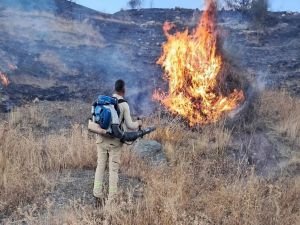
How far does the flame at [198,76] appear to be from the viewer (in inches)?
384

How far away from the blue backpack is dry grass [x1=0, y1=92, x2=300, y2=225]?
2.89 ft

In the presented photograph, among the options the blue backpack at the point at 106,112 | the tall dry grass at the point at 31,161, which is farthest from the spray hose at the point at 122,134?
the tall dry grass at the point at 31,161

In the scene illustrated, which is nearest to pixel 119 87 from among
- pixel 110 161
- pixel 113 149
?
pixel 113 149

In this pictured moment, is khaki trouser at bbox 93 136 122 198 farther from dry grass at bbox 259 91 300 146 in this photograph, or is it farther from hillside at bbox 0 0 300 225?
dry grass at bbox 259 91 300 146

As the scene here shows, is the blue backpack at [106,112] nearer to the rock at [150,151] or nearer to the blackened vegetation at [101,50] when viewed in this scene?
the rock at [150,151]

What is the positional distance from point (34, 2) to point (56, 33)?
356 cm

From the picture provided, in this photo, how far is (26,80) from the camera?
16.2 m

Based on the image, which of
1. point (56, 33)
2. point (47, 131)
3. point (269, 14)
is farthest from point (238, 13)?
point (47, 131)

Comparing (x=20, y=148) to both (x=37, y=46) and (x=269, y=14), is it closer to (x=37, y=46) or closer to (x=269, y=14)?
(x=37, y=46)

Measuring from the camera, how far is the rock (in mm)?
7414

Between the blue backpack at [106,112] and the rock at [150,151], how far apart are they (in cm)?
221

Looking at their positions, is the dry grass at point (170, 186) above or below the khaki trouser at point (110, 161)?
below

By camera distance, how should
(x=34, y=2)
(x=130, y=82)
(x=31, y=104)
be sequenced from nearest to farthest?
1. (x=31, y=104)
2. (x=130, y=82)
3. (x=34, y=2)

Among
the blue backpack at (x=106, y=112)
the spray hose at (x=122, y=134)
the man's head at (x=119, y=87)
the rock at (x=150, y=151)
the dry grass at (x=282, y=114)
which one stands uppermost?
the man's head at (x=119, y=87)
